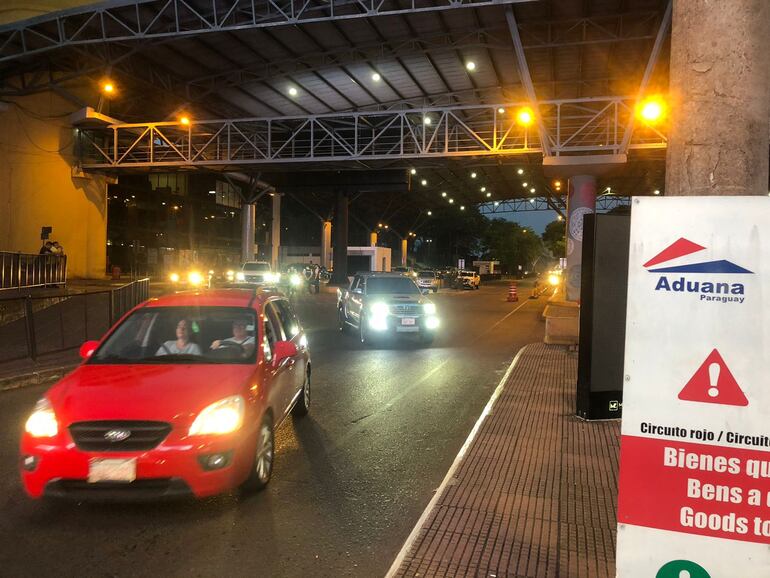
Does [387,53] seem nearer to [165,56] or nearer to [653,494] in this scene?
[165,56]

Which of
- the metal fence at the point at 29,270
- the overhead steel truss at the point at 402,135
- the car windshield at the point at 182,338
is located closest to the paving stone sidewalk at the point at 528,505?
the car windshield at the point at 182,338

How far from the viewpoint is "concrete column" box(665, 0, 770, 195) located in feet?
9.58

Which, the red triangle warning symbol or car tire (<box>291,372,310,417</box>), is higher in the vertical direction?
the red triangle warning symbol

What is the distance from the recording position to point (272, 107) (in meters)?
35.4

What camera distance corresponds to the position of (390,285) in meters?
16.5

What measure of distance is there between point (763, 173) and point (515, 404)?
5899 mm

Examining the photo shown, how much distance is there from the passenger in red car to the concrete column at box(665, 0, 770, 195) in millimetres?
4541

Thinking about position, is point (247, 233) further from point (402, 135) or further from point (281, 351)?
point (281, 351)

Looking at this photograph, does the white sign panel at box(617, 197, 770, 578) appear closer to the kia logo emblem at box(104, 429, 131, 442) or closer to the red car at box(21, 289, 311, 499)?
the red car at box(21, 289, 311, 499)

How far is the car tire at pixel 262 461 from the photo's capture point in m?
5.18

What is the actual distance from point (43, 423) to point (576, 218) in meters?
20.7

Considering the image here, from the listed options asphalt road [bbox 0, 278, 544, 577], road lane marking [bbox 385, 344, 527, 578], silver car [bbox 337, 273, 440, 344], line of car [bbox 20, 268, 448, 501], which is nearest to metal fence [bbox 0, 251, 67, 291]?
silver car [bbox 337, 273, 440, 344]

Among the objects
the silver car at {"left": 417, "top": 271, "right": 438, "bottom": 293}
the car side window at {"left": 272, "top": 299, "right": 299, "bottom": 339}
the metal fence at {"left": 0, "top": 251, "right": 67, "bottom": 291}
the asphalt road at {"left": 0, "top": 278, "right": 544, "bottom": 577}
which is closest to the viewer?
the asphalt road at {"left": 0, "top": 278, "right": 544, "bottom": 577}

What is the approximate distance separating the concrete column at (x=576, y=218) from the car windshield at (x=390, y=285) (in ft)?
23.6
